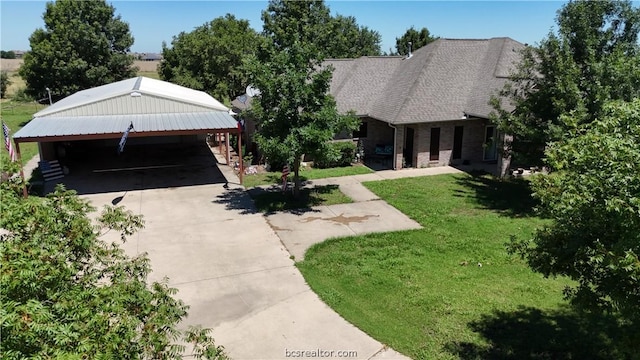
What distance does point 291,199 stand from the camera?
63.8ft

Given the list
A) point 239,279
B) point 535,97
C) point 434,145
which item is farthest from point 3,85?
point 535,97

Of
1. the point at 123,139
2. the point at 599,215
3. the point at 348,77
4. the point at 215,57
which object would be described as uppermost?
the point at 215,57

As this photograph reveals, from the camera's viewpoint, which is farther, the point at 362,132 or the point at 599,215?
the point at 362,132

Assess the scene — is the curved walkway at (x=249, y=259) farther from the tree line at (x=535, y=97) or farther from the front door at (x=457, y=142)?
the front door at (x=457, y=142)

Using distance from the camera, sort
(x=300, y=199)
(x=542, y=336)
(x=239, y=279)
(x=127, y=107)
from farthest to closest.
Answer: (x=127, y=107) < (x=300, y=199) < (x=239, y=279) < (x=542, y=336)

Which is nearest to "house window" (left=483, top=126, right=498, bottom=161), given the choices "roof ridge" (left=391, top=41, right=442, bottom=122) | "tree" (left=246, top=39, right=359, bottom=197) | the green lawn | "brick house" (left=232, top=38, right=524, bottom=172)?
"brick house" (left=232, top=38, right=524, bottom=172)

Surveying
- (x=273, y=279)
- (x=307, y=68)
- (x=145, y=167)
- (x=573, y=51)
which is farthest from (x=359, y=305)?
(x=145, y=167)

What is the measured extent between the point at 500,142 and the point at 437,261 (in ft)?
29.9

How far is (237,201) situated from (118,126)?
6602 millimetres

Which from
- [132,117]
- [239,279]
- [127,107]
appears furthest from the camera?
[127,107]

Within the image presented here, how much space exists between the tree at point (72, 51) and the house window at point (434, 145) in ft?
99.5

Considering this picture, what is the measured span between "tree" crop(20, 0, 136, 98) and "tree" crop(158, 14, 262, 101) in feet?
19.7

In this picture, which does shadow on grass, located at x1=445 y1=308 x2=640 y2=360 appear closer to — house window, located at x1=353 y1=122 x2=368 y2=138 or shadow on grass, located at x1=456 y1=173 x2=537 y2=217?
shadow on grass, located at x1=456 y1=173 x2=537 y2=217

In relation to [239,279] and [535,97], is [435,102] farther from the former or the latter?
[239,279]
